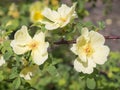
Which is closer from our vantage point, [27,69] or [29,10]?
[27,69]

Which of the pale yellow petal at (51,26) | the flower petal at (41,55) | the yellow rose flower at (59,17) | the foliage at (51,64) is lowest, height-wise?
the foliage at (51,64)

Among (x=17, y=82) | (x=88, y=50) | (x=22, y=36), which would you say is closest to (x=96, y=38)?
(x=88, y=50)

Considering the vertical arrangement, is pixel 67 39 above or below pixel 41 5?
above

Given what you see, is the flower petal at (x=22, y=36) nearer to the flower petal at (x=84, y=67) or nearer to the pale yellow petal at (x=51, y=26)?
the pale yellow petal at (x=51, y=26)

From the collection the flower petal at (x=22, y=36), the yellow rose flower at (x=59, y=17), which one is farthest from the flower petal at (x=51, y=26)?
the flower petal at (x=22, y=36)

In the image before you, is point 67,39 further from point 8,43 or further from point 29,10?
point 29,10

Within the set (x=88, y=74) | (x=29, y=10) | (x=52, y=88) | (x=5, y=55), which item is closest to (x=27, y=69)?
(x=5, y=55)
